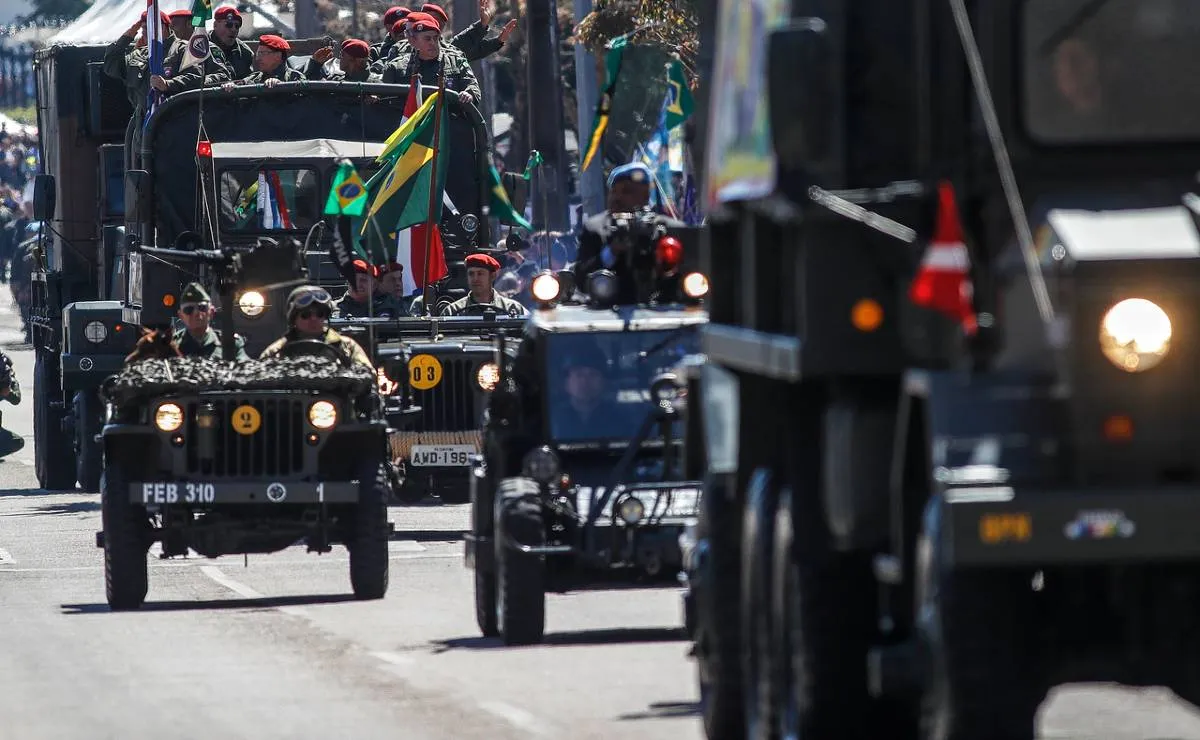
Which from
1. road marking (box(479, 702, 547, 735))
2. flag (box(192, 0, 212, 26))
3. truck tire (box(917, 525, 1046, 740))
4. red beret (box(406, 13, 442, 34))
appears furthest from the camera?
flag (box(192, 0, 212, 26))

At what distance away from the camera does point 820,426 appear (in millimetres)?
9008

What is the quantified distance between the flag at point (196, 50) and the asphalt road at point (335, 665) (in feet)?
18.5

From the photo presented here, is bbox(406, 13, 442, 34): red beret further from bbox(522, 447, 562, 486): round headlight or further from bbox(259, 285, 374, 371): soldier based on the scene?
bbox(522, 447, 562, 486): round headlight

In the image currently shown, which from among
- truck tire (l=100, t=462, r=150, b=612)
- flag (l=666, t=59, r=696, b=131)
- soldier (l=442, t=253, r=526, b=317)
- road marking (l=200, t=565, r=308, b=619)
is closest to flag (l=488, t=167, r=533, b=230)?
soldier (l=442, t=253, r=526, b=317)

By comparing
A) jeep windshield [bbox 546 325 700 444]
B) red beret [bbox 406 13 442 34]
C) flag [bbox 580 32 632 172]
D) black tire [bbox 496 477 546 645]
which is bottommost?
black tire [bbox 496 477 546 645]

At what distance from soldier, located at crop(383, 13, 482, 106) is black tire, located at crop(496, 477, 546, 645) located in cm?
1037

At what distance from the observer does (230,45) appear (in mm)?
25188

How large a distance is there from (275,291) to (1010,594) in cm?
1374

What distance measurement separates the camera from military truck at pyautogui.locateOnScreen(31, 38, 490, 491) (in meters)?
23.2

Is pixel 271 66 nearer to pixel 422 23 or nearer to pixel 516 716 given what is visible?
pixel 422 23

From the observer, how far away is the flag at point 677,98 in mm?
31281

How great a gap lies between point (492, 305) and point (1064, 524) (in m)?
16.0

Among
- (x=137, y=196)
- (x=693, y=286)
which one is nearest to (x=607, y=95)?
(x=137, y=196)

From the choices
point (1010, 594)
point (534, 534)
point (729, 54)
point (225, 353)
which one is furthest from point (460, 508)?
point (1010, 594)
